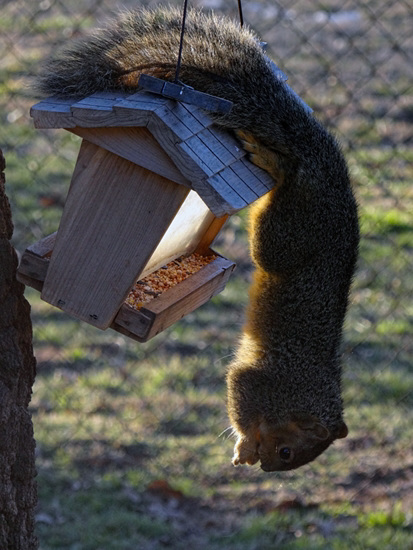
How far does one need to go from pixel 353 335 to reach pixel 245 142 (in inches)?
99.1

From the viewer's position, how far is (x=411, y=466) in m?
3.56

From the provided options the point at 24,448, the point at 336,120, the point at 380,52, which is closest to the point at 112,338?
the point at 24,448

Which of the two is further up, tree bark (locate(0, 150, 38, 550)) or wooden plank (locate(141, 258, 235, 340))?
wooden plank (locate(141, 258, 235, 340))

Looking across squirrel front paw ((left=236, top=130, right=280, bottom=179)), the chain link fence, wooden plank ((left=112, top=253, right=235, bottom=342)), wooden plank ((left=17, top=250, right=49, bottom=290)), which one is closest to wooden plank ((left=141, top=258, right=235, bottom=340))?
A: wooden plank ((left=112, top=253, right=235, bottom=342))

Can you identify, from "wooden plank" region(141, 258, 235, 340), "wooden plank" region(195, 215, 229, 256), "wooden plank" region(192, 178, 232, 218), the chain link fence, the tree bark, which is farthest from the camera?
the chain link fence

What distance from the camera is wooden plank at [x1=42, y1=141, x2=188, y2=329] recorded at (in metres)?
1.67

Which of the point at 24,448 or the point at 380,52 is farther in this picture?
the point at 380,52

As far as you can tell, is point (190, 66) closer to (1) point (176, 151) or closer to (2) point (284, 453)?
(1) point (176, 151)

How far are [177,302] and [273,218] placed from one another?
302 millimetres

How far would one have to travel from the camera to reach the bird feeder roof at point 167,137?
4.99ft

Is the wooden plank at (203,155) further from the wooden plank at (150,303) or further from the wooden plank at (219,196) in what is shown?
the wooden plank at (150,303)

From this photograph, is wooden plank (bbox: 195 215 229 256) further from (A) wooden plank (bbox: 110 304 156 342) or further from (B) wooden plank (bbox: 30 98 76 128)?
(B) wooden plank (bbox: 30 98 76 128)

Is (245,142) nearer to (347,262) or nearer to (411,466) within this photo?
(347,262)

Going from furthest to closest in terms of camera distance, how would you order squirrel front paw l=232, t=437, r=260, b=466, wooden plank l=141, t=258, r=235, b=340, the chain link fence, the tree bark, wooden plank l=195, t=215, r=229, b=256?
the chain link fence
squirrel front paw l=232, t=437, r=260, b=466
wooden plank l=195, t=215, r=229, b=256
the tree bark
wooden plank l=141, t=258, r=235, b=340
